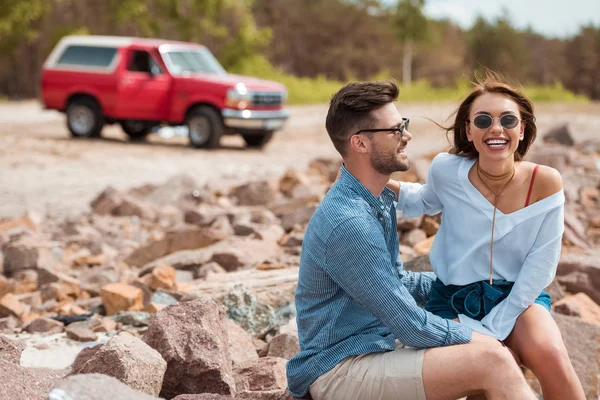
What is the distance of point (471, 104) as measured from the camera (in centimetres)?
397

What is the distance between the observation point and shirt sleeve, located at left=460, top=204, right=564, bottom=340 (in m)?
3.67

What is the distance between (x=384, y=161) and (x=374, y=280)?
49 centimetres

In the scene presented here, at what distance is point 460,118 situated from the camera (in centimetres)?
404

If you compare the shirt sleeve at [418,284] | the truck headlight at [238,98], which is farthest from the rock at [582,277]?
the truck headlight at [238,98]

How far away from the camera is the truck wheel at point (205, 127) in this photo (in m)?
16.5

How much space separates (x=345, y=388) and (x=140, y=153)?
13307 millimetres

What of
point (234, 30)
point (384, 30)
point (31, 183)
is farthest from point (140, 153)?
point (384, 30)

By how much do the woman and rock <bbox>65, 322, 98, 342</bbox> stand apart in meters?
2.36

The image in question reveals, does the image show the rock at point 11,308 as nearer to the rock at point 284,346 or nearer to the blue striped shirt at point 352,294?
the rock at point 284,346

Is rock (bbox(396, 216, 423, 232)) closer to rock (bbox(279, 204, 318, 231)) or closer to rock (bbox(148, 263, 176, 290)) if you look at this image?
rock (bbox(279, 204, 318, 231))

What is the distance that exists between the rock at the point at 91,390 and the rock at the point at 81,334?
2482mm

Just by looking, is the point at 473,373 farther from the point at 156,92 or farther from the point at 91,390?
the point at 156,92

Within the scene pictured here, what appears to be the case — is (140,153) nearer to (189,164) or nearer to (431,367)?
(189,164)

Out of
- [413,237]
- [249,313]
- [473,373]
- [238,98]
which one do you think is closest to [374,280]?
[473,373]
